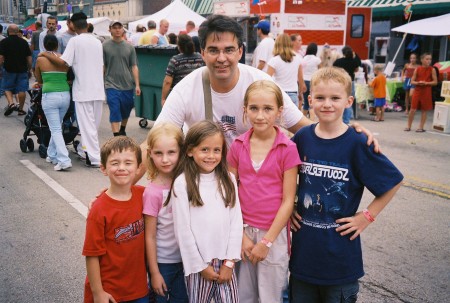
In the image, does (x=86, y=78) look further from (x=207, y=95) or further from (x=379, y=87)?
(x=379, y=87)

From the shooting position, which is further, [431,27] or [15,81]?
[431,27]

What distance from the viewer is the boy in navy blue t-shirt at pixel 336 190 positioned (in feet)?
8.11

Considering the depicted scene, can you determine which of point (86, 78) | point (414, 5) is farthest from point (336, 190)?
point (414, 5)

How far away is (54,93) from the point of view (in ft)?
24.0

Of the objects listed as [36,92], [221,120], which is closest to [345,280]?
[221,120]

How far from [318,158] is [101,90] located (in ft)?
18.4

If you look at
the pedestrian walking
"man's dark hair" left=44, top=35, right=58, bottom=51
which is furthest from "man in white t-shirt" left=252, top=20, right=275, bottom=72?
"man's dark hair" left=44, top=35, right=58, bottom=51

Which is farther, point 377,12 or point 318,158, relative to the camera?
point 377,12

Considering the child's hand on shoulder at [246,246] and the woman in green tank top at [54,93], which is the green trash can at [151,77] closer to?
the woman in green tank top at [54,93]

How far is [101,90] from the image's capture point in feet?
24.8

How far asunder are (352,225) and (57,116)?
5.93 metres

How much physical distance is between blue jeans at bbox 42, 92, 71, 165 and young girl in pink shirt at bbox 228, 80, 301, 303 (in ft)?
17.1

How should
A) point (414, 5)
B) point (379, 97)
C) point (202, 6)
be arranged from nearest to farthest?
1. point (379, 97)
2. point (414, 5)
3. point (202, 6)

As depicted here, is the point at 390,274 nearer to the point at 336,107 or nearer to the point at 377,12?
the point at 336,107
